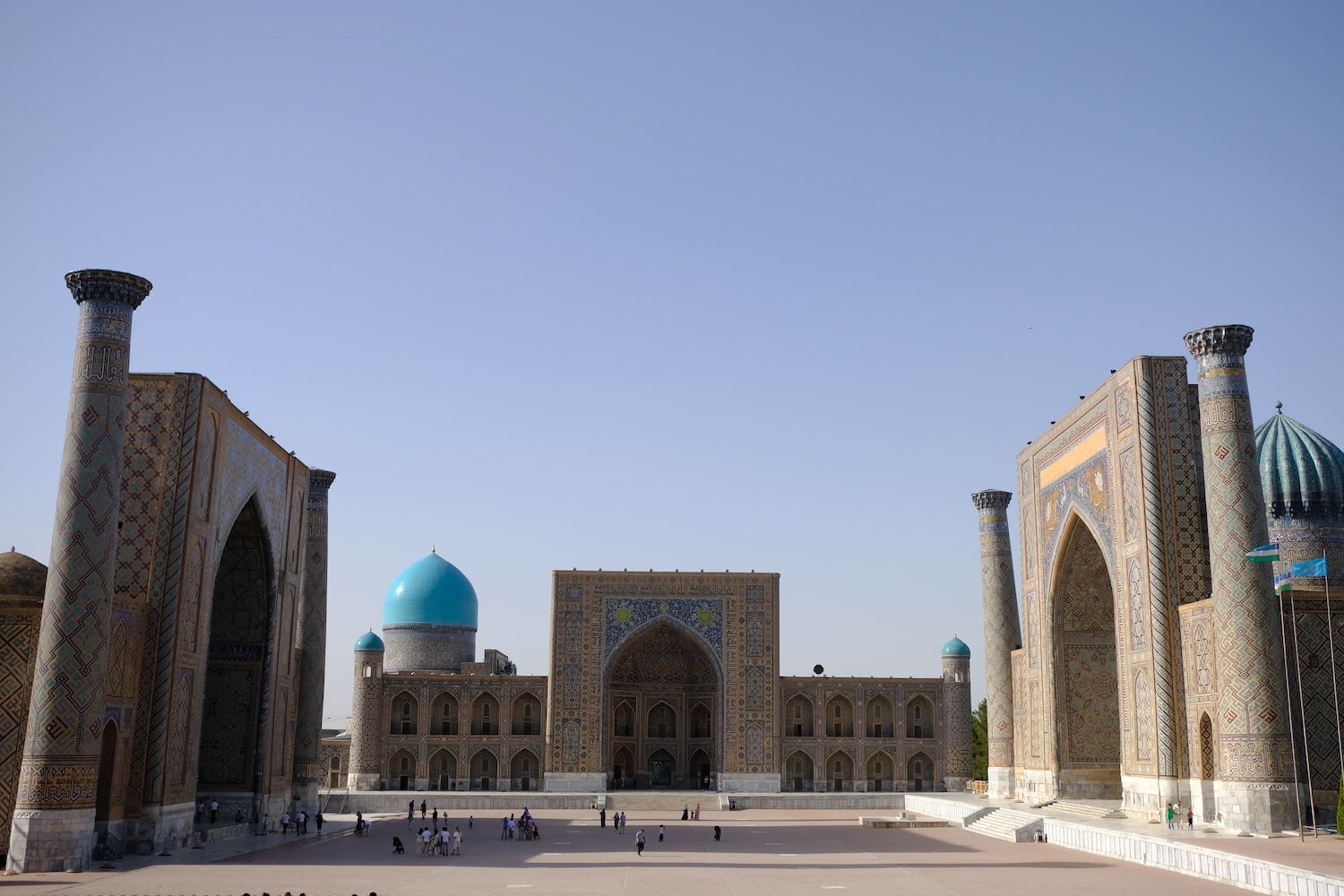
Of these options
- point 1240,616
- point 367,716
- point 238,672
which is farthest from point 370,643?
point 1240,616

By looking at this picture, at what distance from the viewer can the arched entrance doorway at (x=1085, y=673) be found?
26.2 m

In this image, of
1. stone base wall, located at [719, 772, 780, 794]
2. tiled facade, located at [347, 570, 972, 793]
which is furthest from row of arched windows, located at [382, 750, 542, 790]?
stone base wall, located at [719, 772, 780, 794]

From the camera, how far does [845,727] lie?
40344 mm

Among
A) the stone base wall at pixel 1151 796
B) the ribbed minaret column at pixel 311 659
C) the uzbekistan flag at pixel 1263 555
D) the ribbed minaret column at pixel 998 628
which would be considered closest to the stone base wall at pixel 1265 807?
the stone base wall at pixel 1151 796

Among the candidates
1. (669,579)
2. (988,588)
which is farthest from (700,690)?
(988,588)

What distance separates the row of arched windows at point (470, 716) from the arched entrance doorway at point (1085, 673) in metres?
18.6

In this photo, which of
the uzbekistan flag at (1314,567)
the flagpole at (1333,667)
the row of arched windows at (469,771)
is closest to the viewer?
the flagpole at (1333,667)

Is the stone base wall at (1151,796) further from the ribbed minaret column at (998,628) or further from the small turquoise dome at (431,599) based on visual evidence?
the small turquoise dome at (431,599)

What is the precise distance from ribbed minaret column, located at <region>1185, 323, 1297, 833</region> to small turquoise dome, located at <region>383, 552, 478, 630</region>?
2961 centimetres

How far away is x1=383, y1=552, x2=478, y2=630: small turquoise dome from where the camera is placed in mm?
43938

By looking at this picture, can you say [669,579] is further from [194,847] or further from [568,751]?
[194,847]

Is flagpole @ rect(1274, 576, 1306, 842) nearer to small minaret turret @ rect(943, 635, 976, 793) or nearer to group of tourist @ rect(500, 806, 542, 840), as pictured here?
group of tourist @ rect(500, 806, 542, 840)

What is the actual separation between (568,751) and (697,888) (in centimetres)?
2231

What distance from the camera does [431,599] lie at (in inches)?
1732
